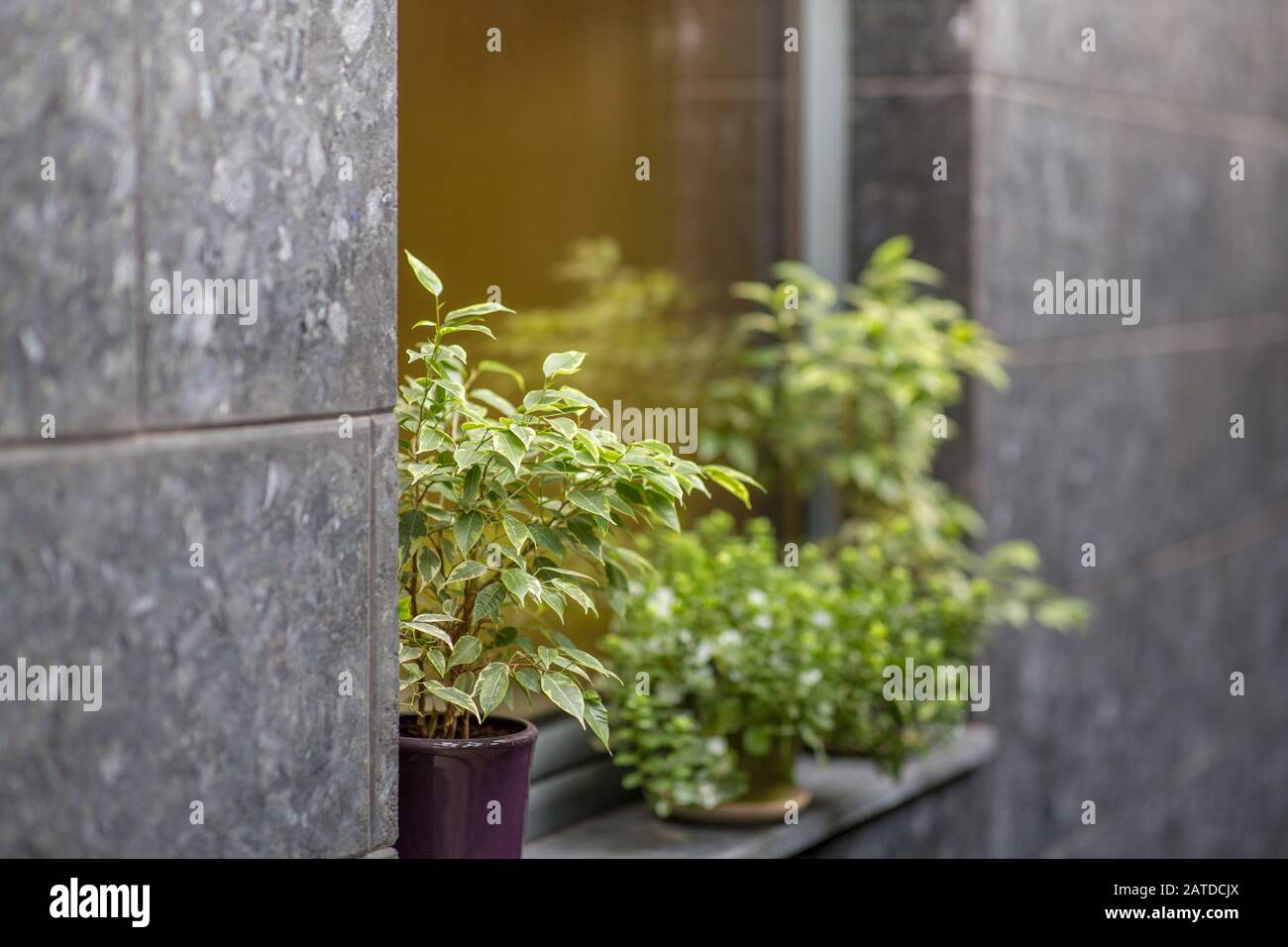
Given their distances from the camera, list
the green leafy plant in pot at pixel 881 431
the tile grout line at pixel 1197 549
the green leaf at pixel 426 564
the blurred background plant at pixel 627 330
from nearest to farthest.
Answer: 1. the green leaf at pixel 426 564
2. the blurred background plant at pixel 627 330
3. the green leafy plant in pot at pixel 881 431
4. the tile grout line at pixel 1197 549

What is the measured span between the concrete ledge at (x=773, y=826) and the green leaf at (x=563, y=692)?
3.20 ft

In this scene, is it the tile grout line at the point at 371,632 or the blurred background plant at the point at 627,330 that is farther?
the blurred background plant at the point at 627,330

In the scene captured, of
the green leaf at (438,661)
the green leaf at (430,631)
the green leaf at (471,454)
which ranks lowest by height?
the green leaf at (438,661)

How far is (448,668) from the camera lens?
229 centimetres


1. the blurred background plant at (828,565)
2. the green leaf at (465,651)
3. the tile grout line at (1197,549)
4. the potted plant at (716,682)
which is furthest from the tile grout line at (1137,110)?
the green leaf at (465,651)

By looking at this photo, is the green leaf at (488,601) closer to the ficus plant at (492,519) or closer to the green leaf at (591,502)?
the ficus plant at (492,519)

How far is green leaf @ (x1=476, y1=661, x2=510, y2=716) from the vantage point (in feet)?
7.11

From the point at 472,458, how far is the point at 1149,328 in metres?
3.67

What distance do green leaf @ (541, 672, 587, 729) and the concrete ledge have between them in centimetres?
98

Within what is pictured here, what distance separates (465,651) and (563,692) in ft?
0.52

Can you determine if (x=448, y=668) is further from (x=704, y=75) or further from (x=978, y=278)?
(x=978, y=278)

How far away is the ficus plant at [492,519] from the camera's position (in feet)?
7.34

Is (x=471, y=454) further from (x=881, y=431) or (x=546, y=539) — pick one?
(x=881, y=431)

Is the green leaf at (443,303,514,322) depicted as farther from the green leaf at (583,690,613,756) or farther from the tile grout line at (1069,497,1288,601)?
the tile grout line at (1069,497,1288,601)
